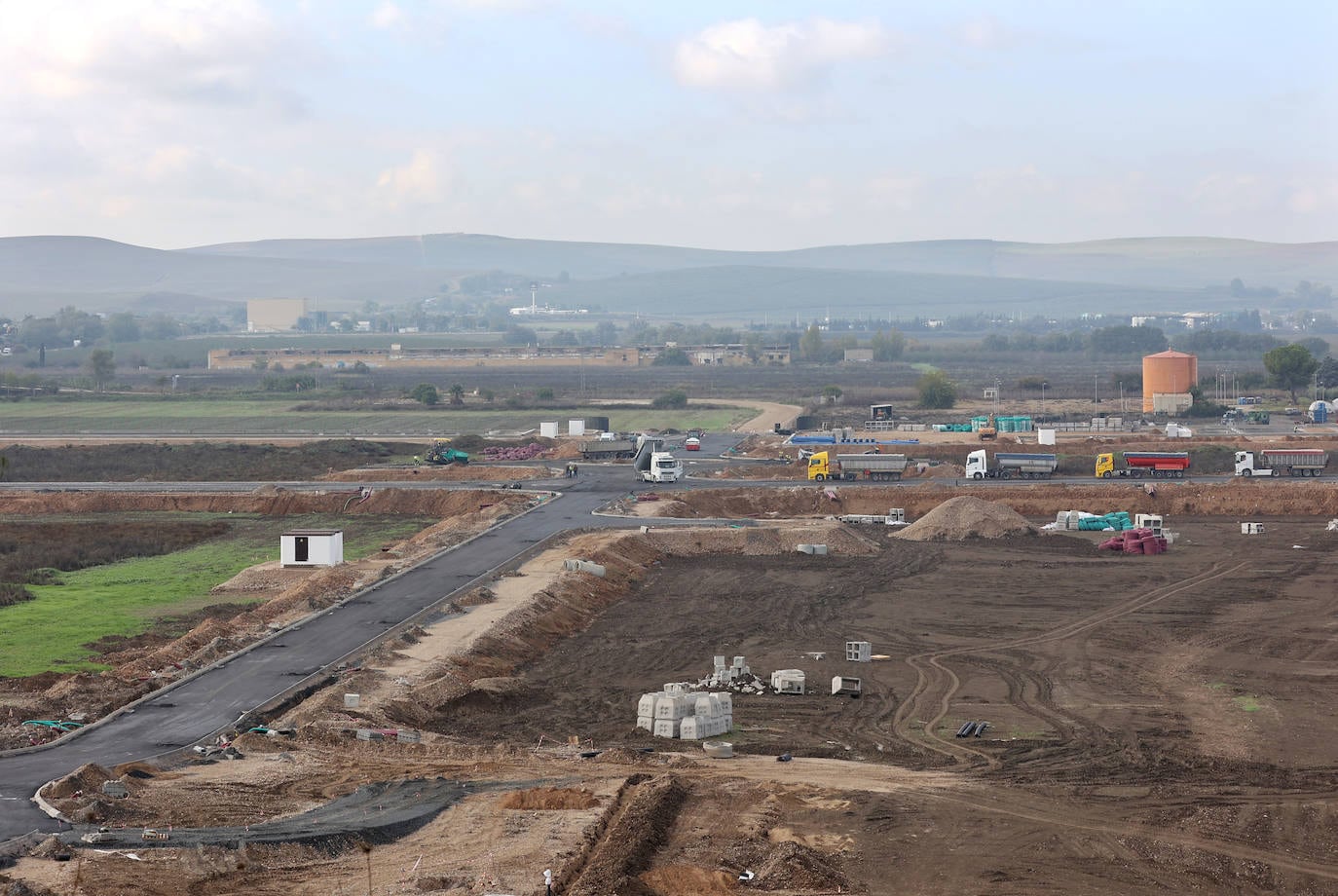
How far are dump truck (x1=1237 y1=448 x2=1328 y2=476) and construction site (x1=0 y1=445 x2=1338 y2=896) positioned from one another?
1971 centimetres

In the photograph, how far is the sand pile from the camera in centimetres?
6538

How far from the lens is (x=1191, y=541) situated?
64562 millimetres

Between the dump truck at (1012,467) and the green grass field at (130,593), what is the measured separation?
96.5 ft

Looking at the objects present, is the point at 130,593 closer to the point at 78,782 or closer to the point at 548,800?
the point at 78,782

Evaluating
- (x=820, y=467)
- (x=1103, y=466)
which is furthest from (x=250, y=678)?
(x=1103, y=466)

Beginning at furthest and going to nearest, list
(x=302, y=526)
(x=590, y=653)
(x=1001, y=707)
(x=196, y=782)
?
1. (x=302, y=526)
2. (x=590, y=653)
3. (x=1001, y=707)
4. (x=196, y=782)

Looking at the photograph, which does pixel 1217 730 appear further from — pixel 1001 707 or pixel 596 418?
pixel 596 418

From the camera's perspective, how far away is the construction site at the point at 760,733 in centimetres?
2455

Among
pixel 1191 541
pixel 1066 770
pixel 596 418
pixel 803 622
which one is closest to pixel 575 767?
pixel 1066 770

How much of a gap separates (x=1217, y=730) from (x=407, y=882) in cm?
1975

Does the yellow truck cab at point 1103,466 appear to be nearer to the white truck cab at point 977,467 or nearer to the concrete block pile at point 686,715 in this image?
the white truck cab at point 977,467

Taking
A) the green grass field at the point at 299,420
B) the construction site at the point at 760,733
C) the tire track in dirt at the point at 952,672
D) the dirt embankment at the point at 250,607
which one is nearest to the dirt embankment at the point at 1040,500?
the dirt embankment at the point at 250,607

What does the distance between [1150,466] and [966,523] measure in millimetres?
22094

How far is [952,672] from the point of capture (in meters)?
41.2
